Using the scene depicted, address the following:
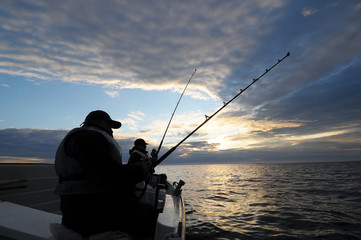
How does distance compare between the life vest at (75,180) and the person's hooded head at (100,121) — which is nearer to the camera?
the life vest at (75,180)

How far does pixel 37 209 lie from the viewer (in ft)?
13.7

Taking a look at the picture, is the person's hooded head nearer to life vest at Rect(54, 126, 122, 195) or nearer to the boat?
life vest at Rect(54, 126, 122, 195)

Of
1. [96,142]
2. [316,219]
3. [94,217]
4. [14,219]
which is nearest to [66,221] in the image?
[94,217]

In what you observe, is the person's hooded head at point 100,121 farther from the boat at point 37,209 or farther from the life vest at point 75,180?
the boat at point 37,209

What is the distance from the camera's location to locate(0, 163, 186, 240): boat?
211 centimetres

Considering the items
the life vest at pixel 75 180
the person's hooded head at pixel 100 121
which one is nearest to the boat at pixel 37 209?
the life vest at pixel 75 180

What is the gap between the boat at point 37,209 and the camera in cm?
211

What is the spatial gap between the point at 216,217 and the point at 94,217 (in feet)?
26.0

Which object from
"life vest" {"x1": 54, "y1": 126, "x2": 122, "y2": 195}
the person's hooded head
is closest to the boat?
"life vest" {"x1": 54, "y1": 126, "x2": 122, "y2": 195}

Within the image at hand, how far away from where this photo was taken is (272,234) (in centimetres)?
621

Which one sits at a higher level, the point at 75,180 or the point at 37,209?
the point at 75,180

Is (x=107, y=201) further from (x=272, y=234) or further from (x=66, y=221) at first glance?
(x=272, y=234)

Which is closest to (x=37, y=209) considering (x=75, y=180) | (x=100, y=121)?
(x=75, y=180)

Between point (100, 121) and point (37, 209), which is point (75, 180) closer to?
point (100, 121)
